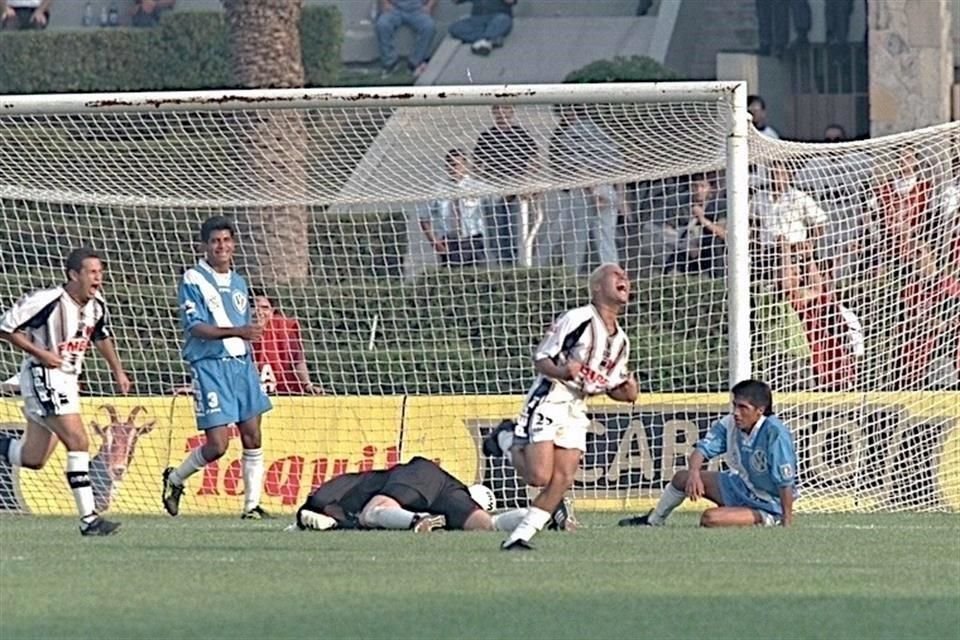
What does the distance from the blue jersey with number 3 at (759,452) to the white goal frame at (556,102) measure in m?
0.67

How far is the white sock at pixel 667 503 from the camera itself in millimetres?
14852

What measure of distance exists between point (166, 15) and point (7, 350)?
443 inches

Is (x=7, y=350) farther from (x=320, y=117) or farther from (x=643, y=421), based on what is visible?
(x=643, y=421)

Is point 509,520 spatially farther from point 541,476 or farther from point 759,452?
point 759,452

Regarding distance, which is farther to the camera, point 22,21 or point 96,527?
point 22,21

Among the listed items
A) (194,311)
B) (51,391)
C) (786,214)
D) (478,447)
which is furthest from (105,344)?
(786,214)

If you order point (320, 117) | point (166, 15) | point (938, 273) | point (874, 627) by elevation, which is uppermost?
point (166, 15)

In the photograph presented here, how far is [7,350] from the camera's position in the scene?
724 inches

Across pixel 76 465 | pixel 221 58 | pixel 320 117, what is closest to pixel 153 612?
pixel 76 465

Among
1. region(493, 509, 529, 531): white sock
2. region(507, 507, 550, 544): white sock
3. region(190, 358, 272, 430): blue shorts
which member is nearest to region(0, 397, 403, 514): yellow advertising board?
region(190, 358, 272, 430): blue shorts

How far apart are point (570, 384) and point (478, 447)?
4535 mm

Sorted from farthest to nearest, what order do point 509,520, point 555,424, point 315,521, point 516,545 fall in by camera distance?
1. point 315,521
2. point 509,520
3. point 555,424
4. point 516,545

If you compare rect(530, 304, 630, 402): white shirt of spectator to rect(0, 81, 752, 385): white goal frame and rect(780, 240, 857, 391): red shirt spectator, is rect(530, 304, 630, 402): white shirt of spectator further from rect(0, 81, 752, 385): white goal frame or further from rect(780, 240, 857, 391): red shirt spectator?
rect(780, 240, 857, 391): red shirt spectator

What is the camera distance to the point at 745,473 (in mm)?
14812
